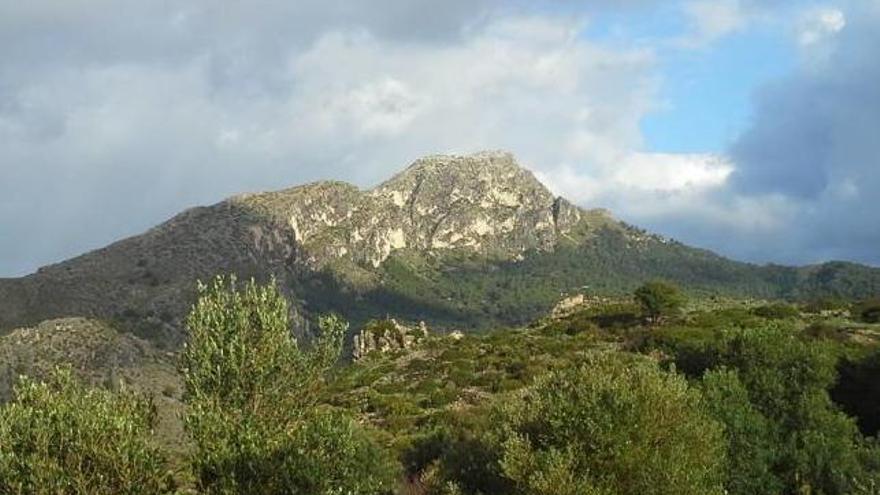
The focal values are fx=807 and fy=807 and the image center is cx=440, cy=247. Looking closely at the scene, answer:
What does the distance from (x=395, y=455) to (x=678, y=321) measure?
4771cm

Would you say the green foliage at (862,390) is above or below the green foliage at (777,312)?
A: below

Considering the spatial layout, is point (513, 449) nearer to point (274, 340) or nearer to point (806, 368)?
point (274, 340)

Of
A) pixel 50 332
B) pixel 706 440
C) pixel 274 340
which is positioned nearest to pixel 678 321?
pixel 706 440

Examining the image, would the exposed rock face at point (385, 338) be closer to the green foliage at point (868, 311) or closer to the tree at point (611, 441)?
the green foliage at point (868, 311)

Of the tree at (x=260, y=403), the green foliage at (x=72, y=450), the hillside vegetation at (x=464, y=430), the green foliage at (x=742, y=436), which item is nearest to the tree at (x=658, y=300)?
the hillside vegetation at (x=464, y=430)

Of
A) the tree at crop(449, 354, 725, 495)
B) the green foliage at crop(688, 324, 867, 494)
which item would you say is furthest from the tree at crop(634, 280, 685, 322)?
the tree at crop(449, 354, 725, 495)

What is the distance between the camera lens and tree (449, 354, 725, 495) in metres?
29.9

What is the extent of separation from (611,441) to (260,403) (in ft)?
43.1

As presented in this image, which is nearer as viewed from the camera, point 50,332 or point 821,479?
point 821,479

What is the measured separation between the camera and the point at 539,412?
33.2 m

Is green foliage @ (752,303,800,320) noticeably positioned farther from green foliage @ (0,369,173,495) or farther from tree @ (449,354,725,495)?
green foliage @ (0,369,173,495)

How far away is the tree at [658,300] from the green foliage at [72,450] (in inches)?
2754

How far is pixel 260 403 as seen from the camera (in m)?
29.4

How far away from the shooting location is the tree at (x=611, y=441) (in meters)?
29.9
